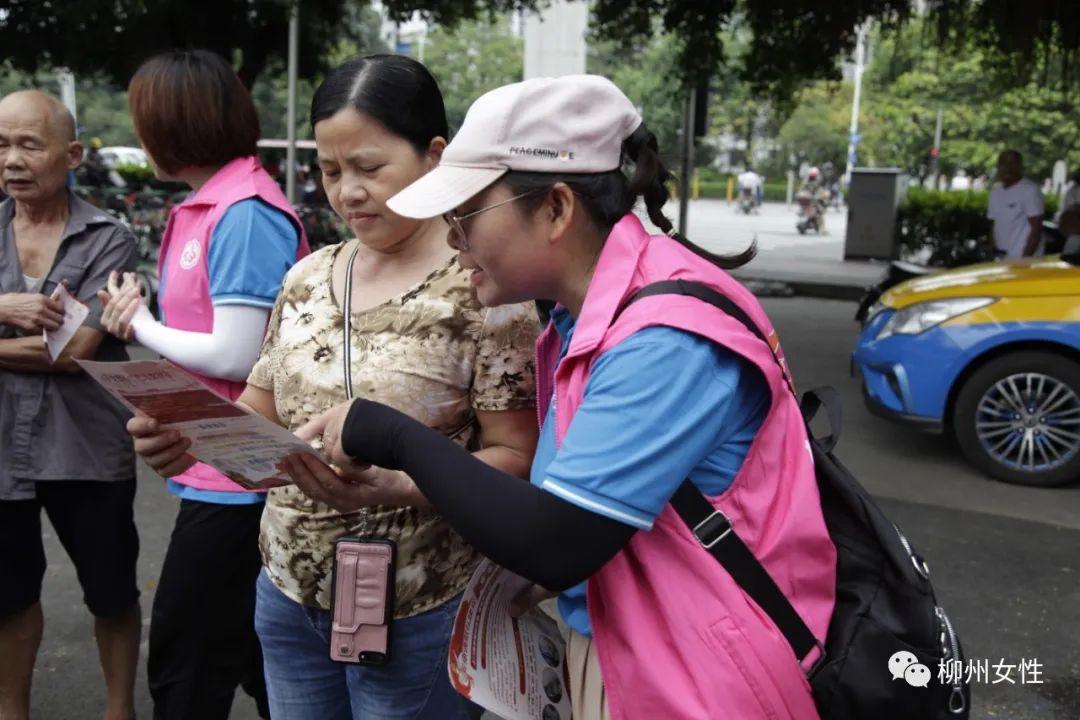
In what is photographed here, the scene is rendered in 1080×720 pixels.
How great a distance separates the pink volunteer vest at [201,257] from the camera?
8.09 ft

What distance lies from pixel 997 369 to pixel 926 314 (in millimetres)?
501

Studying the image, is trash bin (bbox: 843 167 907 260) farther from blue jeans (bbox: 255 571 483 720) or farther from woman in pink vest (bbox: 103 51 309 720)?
blue jeans (bbox: 255 571 483 720)

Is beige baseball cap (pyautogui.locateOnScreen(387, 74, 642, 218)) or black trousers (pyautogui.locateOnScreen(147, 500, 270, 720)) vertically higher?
beige baseball cap (pyautogui.locateOnScreen(387, 74, 642, 218))

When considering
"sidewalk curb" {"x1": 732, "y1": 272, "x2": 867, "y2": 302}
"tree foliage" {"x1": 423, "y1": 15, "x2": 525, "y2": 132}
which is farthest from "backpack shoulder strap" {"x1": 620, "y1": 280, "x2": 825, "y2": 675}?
"tree foliage" {"x1": 423, "y1": 15, "x2": 525, "y2": 132}

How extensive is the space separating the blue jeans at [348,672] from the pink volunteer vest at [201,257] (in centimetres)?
47

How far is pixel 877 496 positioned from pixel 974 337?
3.65 ft

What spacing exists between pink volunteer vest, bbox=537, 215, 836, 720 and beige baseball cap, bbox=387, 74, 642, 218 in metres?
0.13

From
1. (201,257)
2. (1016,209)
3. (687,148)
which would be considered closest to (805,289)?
(687,148)

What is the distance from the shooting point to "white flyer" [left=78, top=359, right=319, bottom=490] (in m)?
1.67

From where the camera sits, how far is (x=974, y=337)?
20.2 ft

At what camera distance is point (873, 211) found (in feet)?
59.6

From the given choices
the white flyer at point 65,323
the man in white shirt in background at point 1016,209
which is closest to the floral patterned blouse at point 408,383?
the white flyer at point 65,323

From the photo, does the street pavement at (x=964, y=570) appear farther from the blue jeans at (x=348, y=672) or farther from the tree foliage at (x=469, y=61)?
the tree foliage at (x=469, y=61)

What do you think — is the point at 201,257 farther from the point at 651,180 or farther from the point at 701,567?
the point at 701,567
